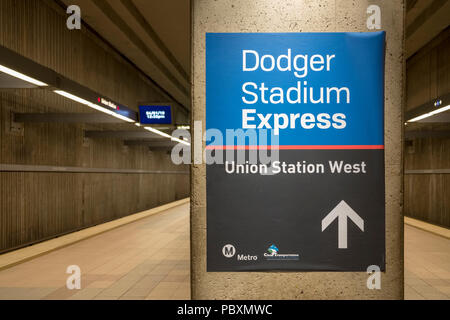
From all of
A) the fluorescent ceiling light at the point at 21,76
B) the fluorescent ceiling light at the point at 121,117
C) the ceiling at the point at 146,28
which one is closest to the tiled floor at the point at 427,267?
the fluorescent ceiling light at the point at 21,76

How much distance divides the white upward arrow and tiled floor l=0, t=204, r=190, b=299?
100 inches

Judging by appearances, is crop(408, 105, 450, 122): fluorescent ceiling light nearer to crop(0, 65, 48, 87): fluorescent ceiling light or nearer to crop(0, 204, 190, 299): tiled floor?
crop(0, 204, 190, 299): tiled floor

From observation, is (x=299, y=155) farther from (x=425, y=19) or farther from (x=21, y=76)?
(x=425, y=19)

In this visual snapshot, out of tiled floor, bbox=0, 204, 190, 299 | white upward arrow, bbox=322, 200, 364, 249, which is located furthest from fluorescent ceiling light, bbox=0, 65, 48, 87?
white upward arrow, bbox=322, 200, 364, 249

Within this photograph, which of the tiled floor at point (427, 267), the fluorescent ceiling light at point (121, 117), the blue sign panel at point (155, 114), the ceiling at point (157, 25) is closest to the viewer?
the tiled floor at point (427, 267)

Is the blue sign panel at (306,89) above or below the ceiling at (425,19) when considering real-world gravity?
below

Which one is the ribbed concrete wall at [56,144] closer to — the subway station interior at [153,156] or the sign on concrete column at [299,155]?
the subway station interior at [153,156]

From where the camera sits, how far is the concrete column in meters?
1.99

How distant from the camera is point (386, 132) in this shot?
200 cm

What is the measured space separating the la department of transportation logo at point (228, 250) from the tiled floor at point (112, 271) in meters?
2.22

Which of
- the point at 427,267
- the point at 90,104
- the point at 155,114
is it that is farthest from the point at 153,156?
the point at 427,267

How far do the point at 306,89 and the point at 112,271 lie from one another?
14.1ft

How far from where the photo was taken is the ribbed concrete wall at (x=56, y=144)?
6047 mm
